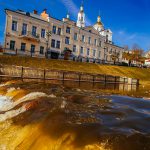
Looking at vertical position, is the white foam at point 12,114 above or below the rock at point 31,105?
below

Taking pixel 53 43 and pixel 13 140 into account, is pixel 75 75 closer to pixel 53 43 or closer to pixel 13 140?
pixel 13 140

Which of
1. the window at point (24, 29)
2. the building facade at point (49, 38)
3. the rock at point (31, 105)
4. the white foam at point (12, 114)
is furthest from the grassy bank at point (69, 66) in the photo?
the white foam at point (12, 114)

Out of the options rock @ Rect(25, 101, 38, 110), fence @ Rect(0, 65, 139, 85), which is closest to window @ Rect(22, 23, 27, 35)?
fence @ Rect(0, 65, 139, 85)

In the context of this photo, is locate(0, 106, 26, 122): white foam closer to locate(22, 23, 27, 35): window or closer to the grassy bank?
the grassy bank

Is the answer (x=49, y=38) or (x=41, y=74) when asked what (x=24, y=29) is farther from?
(x=41, y=74)

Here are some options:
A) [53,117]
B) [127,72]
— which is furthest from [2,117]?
[127,72]

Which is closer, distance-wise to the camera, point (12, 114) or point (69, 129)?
point (69, 129)

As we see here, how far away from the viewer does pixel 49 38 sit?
52.0 metres

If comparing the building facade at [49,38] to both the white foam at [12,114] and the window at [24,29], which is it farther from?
the white foam at [12,114]

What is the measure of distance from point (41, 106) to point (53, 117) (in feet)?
5.10

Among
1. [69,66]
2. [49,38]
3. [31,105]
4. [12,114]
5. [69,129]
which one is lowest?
[12,114]

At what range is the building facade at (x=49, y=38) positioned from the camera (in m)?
45.4

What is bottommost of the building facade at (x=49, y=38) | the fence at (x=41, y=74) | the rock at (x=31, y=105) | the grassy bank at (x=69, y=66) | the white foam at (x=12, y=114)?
the white foam at (x=12, y=114)

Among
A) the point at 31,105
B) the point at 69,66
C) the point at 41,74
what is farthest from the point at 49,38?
the point at 31,105
